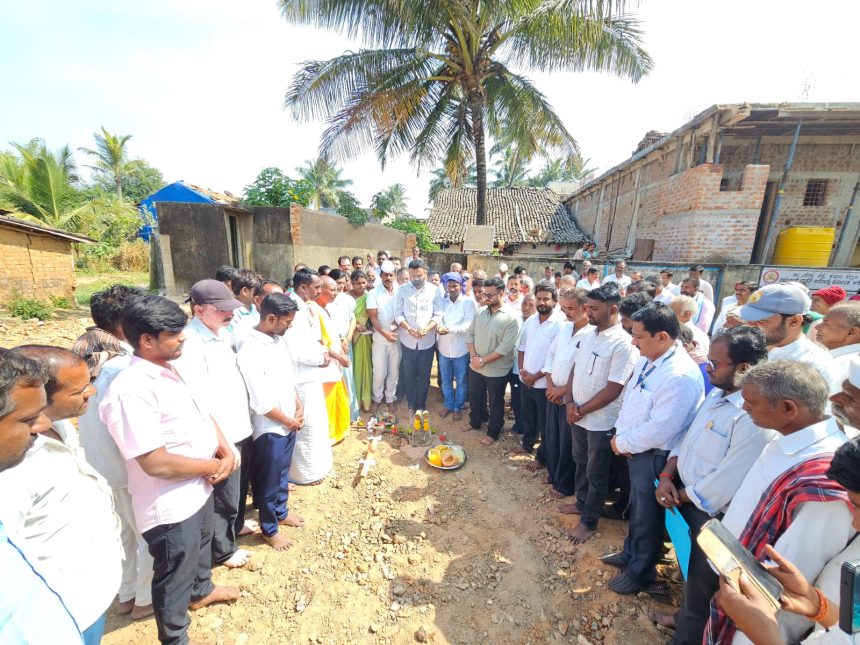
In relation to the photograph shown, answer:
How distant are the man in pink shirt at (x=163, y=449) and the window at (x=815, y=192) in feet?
44.8

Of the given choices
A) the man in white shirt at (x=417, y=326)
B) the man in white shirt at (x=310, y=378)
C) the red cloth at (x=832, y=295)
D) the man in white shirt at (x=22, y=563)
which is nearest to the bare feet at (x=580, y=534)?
the man in white shirt at (x=310, y=378)

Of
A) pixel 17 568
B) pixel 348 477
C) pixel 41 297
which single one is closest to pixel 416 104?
pixel 348 477

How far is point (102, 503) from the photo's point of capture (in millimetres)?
1536

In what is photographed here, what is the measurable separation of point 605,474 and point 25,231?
1400 cm

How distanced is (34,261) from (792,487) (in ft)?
48.1

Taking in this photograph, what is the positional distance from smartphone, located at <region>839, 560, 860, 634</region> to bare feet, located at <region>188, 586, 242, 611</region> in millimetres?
3067

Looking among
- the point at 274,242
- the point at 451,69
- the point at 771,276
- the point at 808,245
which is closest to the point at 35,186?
the point at 274,242

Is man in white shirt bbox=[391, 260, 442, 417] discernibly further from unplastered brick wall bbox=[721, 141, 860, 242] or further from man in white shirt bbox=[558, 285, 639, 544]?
unplastered brick wall bbox=[721, 141, 860, 242]

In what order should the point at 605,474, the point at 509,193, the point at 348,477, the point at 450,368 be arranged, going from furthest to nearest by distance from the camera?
1. the point at 509,193
2. the point at 450,368
3. the point at 348,477
4. the point at 605,474

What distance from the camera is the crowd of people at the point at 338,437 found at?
121 cm

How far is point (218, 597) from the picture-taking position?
2480 millimetres

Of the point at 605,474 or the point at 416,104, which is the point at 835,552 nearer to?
the point at 605,474

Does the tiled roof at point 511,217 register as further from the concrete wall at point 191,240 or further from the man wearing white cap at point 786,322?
the man wearing white cap at point 786,322

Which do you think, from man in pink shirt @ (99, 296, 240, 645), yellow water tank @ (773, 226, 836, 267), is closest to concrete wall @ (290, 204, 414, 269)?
man in pink shirt @ (99, 296, 240, 645)
